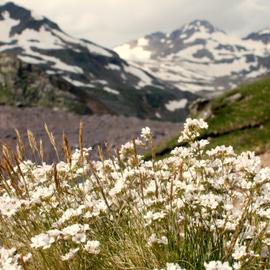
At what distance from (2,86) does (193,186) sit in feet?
183

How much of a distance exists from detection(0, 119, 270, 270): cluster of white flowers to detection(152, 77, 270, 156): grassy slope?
A: 55.5 feet

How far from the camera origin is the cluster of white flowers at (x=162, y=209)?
210 inches

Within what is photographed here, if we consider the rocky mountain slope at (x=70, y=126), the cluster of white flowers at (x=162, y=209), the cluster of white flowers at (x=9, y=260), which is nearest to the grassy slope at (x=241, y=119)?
the rocky mountain slope at (x=70, y=126)

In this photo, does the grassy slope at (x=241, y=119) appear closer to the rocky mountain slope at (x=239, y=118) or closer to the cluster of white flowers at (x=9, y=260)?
the rocky mountain slope at (x=239, y=118)

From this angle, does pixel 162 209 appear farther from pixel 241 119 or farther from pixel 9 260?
pixel 241 119

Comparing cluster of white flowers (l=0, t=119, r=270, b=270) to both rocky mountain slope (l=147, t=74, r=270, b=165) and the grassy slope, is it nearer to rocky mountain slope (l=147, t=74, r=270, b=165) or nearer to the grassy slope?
rocky mountain slope (l=147, t=74, r=270, b=165)

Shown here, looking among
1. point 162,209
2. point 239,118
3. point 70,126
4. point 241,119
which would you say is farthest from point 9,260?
point 70,126

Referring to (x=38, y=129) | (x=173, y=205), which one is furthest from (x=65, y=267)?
(x=38, y=129)

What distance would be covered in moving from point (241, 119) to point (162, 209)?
23.0 m

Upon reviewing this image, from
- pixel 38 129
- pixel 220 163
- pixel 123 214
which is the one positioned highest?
pixel 220 163

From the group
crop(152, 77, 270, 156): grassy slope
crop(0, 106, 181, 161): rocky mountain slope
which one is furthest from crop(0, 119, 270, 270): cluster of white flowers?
crop(0, 106, 181, 161): rocky mountain slope

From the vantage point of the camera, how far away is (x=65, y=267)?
5.39 meters

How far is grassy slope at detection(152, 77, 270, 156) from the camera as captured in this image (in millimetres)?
24992

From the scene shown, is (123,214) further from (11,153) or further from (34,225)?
(11,153)
